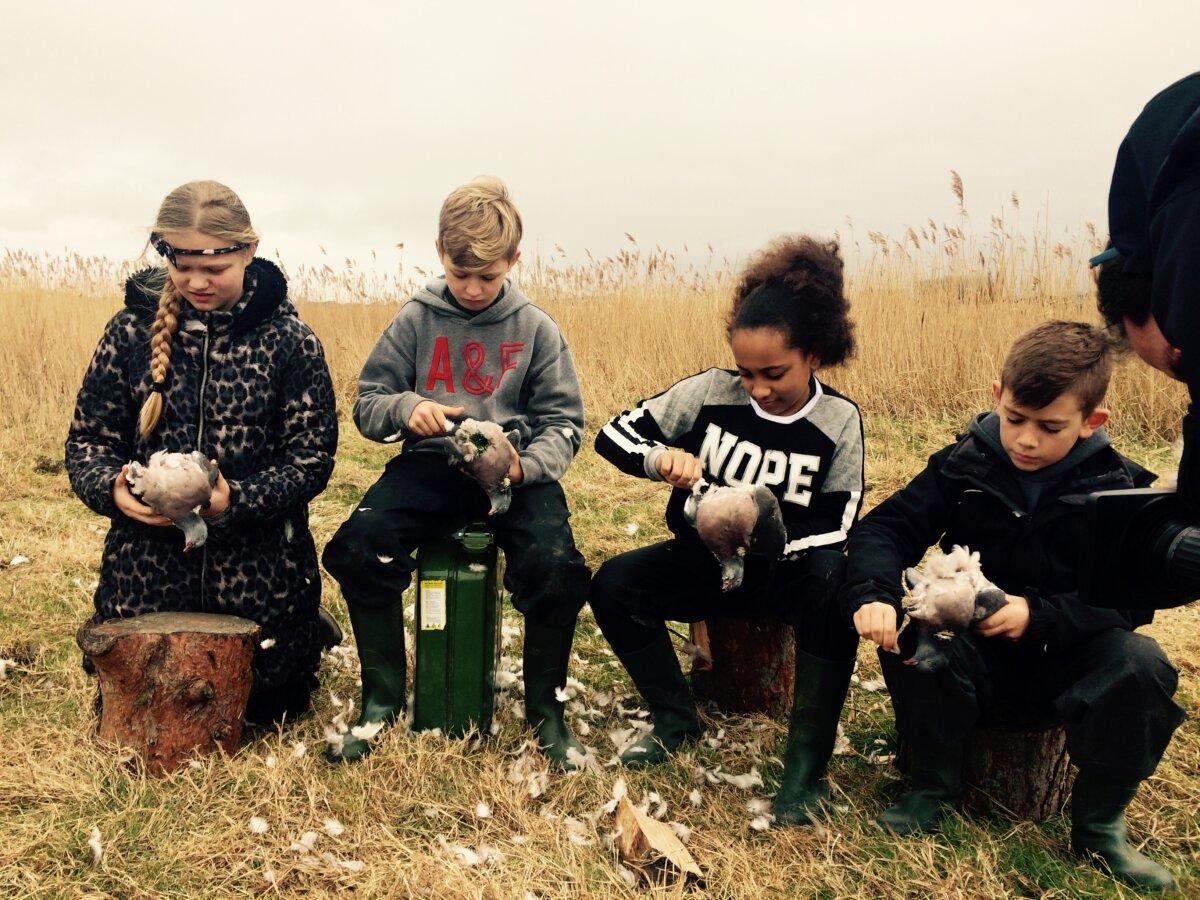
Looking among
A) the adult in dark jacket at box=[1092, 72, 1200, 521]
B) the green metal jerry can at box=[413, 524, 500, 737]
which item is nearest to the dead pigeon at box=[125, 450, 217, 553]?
the green metal jerry can at box=[413, 524, 500, 737]

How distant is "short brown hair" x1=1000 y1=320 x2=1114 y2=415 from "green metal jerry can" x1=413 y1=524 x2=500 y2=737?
155 cm

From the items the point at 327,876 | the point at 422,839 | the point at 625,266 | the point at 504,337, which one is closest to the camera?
the point at 327,876

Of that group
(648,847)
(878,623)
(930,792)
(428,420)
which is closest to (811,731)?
(930,792)

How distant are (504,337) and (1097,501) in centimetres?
183

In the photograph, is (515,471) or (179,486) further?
(515,471)

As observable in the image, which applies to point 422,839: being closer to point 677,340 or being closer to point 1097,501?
point 1097,501

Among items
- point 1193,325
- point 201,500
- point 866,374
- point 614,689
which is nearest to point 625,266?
point 866,374

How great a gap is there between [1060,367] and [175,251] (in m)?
2.42

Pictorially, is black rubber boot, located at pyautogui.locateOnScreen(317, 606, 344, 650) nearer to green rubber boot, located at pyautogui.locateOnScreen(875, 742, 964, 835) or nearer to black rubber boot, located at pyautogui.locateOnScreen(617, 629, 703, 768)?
black rubber boot, located at pyautogui.locateOnScreen(617, 629, 703, 768)

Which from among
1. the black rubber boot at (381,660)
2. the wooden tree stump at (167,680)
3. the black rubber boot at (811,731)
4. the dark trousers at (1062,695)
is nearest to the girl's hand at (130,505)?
the wooden tree stump at (167,680)

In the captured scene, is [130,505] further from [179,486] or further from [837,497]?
[837,497]

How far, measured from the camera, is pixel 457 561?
9.70 feet

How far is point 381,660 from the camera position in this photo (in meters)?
2.97

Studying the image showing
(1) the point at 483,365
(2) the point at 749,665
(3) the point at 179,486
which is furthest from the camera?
(2) the point at 749,665
